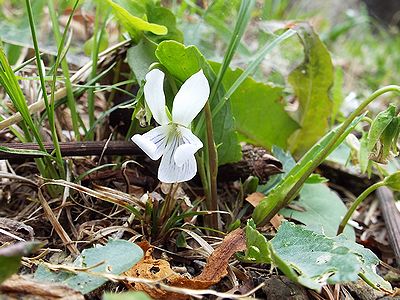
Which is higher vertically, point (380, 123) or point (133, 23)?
point (133, 23)

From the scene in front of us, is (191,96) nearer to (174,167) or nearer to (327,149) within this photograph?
(174,167)

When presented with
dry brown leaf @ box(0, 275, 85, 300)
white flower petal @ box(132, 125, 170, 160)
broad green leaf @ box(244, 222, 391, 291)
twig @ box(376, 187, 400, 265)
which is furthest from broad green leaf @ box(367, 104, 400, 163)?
dry brown leaf @ box(0, 275, 85, 300)

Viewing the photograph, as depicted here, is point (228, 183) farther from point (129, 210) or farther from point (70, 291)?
point (70, 291)

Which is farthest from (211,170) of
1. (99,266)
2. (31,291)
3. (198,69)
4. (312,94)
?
(312,94)

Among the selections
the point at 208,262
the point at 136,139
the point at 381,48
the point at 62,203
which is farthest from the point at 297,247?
the point at 381,48

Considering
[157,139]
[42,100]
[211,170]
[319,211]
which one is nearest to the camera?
[157,139]

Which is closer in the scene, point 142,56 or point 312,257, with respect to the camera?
point 312,257

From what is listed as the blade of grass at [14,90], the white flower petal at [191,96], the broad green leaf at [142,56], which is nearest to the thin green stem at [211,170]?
the white flower petal at [191,96]
